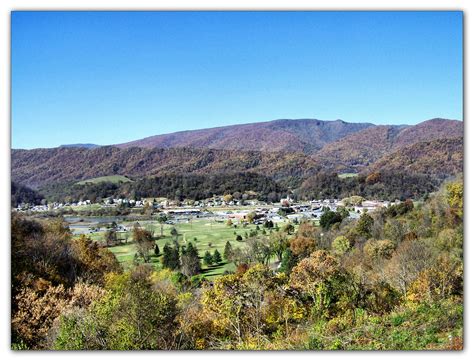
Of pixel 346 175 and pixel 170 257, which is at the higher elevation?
pixel 346 175

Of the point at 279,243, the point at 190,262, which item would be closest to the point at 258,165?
the point at 279,243

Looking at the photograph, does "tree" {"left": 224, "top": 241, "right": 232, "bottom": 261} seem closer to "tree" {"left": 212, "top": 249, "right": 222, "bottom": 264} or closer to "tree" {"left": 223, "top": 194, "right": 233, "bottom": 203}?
"tree" {"left": 212, "top": 249, "right": 222, "bottom": 264}

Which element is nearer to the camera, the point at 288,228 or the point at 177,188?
the point at 177,188

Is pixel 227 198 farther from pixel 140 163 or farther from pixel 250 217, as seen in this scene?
pixel 140 163

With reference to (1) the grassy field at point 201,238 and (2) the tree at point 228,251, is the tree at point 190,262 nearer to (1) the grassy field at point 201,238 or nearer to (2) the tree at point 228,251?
(1) the grassy field at point 201,238

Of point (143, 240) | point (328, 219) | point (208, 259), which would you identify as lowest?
point (208, 259)

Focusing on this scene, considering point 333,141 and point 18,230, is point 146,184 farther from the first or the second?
point 333,141

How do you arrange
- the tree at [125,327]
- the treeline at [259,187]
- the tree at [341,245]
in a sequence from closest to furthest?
the tree at [125,327] < the treeline at [259,187] < the tree at [341,245]

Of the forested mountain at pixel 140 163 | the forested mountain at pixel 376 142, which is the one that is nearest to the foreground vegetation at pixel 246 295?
the forested mountain at pixel 140 163
